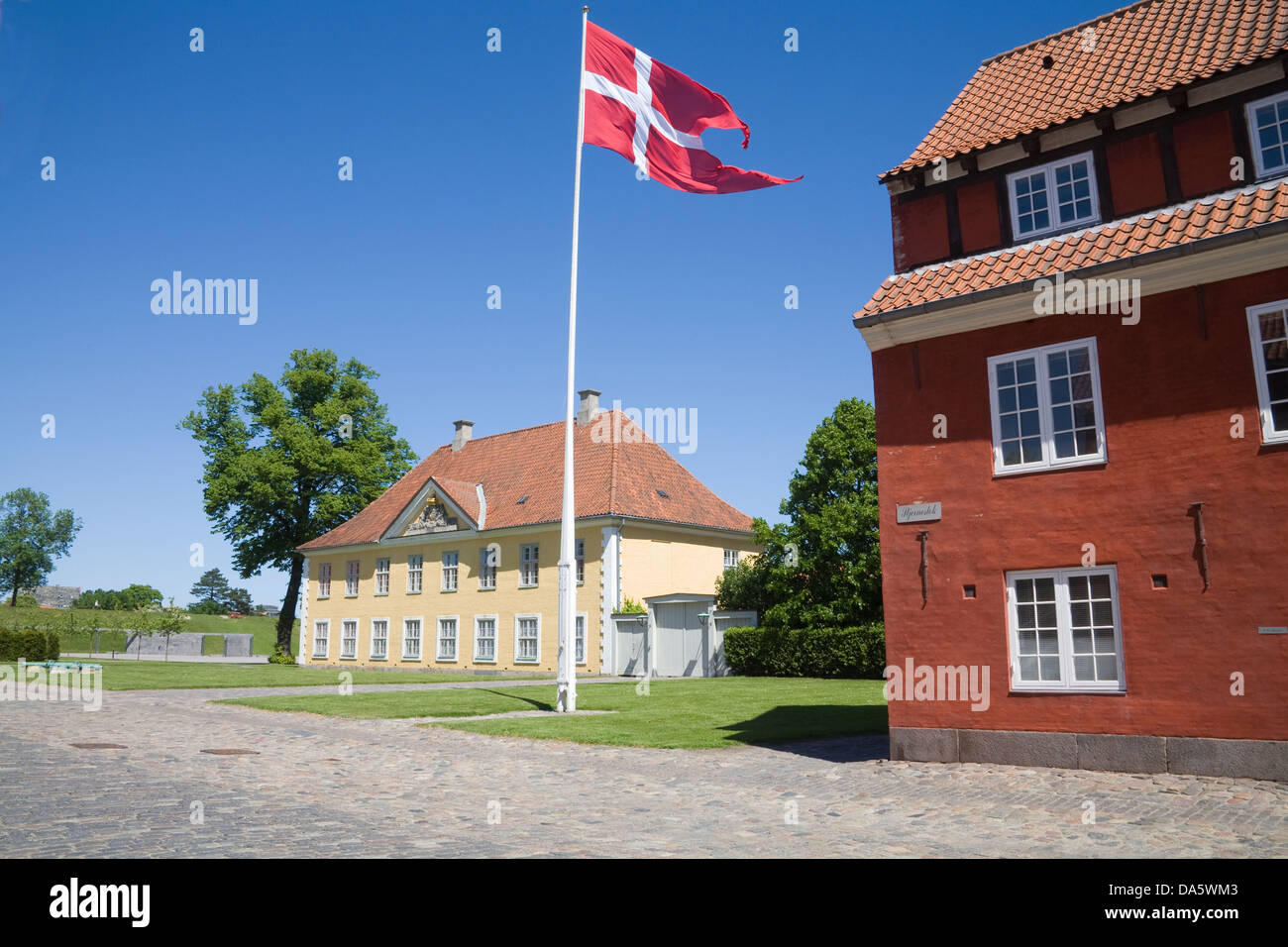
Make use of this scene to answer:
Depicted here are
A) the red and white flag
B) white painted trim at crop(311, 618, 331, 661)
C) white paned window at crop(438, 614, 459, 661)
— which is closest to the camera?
the red and white flag

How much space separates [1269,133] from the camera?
11.2 meters

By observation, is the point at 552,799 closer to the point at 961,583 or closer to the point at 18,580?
the point at 961,583

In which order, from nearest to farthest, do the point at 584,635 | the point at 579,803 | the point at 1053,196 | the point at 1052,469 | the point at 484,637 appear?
1. the point at 579,803
2. the point at 1052,469
3. the point at 1053,196
4. the point at 584,635
5. the point at 484,637

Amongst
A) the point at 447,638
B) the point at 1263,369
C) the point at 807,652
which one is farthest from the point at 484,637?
the point at 1263,369

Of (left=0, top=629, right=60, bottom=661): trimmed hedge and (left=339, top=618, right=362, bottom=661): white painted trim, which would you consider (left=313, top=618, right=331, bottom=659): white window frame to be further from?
(left=0, top=629, right=60, bottom=661): trimmed hedge

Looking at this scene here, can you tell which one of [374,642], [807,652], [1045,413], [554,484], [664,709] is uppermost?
[554,484]

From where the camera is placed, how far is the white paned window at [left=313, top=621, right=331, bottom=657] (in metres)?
46.3

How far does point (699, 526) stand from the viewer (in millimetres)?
38031

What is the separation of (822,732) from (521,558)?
969 inches

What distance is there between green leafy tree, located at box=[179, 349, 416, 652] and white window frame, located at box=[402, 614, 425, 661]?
10.6 metres

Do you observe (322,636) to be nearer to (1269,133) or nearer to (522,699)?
(522,699)

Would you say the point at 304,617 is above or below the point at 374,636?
above

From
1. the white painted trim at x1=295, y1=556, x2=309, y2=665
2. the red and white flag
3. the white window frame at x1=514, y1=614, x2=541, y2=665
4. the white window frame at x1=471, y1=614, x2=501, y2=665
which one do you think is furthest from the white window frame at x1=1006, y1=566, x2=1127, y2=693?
the white painted trim at x1=295, y1=556, x2=309, y2=665
